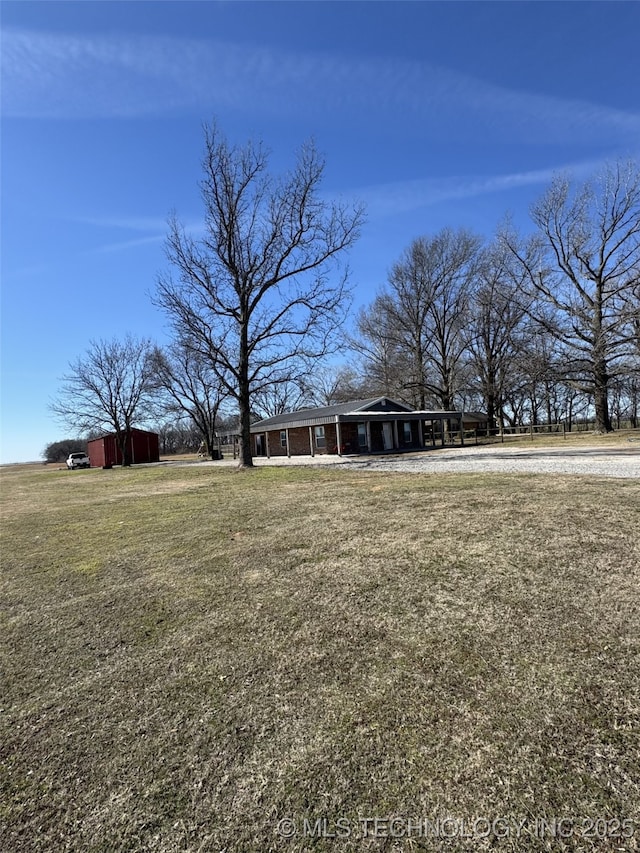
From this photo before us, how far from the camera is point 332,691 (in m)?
2.46

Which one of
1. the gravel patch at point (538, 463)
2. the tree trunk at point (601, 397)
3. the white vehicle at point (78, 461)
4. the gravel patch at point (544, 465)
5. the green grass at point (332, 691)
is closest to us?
the green grass at point (332, 691)

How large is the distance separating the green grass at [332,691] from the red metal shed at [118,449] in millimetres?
42427

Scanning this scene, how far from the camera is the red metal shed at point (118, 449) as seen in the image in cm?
4416

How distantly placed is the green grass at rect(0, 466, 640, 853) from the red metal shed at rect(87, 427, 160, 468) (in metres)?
42.4

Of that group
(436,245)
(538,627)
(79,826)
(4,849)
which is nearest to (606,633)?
(538,627)

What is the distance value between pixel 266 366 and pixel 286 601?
56.5 feet

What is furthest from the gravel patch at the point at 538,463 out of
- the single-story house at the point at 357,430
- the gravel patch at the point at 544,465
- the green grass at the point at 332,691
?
the single-story house at the point at 357,430

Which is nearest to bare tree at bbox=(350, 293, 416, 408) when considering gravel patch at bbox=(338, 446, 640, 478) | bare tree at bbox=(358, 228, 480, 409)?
bare tree at bbox=(358, 228, 480, 409)

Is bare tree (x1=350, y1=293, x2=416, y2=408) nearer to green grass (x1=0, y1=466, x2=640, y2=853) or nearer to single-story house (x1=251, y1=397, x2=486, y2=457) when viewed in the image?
single-story house (x1=251, y1=397, x2=486, y2=457)

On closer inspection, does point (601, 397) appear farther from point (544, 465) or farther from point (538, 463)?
point (544, 465)

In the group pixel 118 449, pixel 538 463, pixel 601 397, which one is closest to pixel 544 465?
pixel 538 463

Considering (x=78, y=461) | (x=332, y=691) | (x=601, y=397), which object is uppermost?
(x=601, y=397)

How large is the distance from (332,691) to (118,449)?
46.0 m

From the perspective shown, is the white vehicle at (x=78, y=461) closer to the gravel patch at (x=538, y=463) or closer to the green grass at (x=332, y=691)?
the gravel patch at (x=538, y=463)
